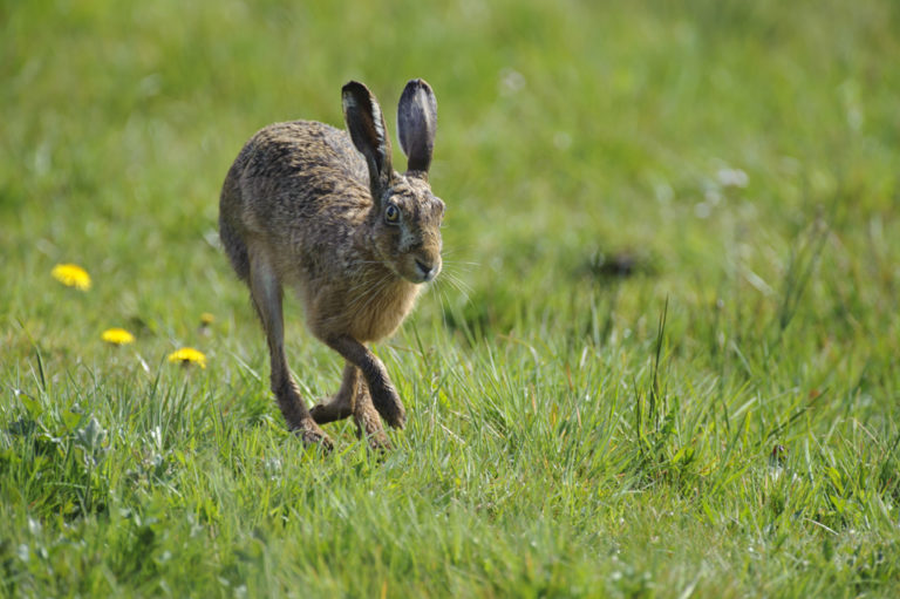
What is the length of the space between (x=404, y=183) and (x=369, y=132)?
232 mm

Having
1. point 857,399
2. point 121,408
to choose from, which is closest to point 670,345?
point 857,399

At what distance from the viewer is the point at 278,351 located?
4473mm

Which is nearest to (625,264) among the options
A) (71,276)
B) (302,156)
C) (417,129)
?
(302,156)

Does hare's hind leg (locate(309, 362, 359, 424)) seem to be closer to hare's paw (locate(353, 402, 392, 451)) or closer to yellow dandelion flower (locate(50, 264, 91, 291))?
hare's paw (locate(353, 402, 392, 451))

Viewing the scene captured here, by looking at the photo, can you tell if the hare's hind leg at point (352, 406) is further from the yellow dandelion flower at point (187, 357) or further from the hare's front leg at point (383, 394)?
the yellow dandelion flower at point (187, 357)

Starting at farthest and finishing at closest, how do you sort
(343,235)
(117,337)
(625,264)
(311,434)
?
1. (625,264)
2. (117,337)
3. (343,235)
4. (311,434)

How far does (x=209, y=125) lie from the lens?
7.65m

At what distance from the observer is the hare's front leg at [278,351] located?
4.05m

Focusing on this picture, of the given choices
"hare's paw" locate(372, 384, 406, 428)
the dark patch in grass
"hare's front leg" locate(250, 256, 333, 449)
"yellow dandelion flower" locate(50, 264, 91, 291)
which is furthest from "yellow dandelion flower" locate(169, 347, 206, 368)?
the dark patch in grass

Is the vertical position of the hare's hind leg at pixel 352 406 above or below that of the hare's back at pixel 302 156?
below

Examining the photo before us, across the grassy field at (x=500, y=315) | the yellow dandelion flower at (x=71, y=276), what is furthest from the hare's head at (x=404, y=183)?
the yellow dandelion flower at (x=71, y=276)

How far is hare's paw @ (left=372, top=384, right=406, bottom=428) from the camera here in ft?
13.0

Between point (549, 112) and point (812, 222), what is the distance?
A: 7.70ft

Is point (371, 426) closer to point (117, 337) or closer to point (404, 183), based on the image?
point (404, 183)
